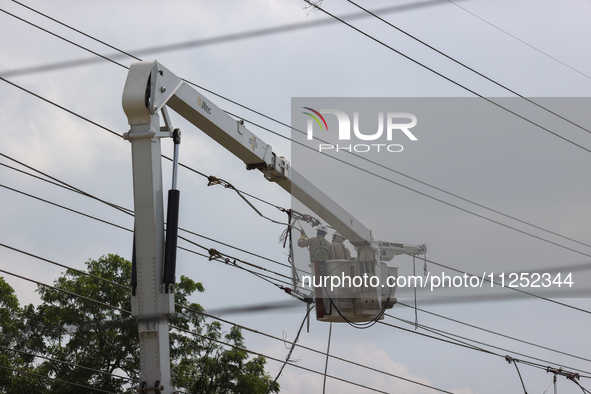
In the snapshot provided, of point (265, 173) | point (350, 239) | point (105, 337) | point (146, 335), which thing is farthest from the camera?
point (105, 337)

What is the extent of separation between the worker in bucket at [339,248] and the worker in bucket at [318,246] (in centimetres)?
19

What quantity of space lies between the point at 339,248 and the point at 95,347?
544 inches

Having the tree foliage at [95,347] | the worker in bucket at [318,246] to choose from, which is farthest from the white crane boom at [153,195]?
the tree foliage at [95,347]

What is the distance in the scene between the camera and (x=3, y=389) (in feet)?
68.6

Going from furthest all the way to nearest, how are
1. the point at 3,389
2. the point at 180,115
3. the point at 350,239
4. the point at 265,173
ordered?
the point at 3,389 → the point at 350,239 → the point at 265,173 → the point at 180,115

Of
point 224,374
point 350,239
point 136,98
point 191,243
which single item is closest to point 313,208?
point 350,239

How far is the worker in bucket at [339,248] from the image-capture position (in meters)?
11.5

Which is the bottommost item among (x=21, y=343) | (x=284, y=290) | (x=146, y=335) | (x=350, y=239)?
(x=146, y=335)

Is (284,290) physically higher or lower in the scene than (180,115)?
lower

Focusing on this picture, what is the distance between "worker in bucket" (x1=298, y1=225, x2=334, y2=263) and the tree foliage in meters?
11.4

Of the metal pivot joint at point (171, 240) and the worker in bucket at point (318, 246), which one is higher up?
the worker in bucket at point (318, 246)

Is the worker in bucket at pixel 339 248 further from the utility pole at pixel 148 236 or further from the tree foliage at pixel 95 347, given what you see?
the tree foliage at pixel 95 347

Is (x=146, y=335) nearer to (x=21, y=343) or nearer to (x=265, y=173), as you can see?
(x=265, y=173)

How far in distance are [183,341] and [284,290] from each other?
42.8 ft
